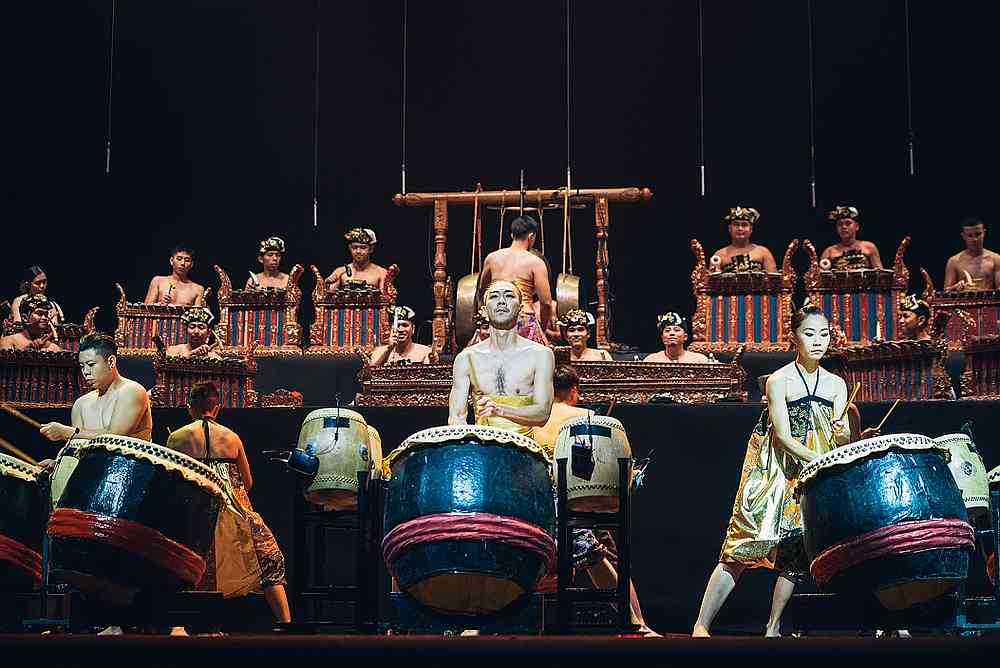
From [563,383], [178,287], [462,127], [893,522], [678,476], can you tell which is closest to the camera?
[893,522]

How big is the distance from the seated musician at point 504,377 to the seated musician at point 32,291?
4832 millimetres

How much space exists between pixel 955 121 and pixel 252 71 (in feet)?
16.8

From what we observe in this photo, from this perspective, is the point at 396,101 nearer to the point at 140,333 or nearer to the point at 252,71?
the point at 252,71

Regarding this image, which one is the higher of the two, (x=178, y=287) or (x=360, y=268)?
(x=360, y=268)

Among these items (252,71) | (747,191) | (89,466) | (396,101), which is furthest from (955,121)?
(89,466)

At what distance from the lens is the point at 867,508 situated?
5.07m

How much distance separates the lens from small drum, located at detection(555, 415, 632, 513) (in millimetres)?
5578

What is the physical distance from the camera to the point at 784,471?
229 inches

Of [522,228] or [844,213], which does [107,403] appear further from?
[844,213]

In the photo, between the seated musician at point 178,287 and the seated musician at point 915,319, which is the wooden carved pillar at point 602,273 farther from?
the seated musician at point 178,287

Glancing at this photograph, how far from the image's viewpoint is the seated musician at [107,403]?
6.23 metres

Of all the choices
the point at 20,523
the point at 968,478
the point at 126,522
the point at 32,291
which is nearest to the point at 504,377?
the point at 126,522

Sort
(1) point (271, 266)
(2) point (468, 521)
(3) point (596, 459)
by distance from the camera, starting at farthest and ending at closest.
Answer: (1) point (271, 266), (3) point (596, 459), (2) point (468, 521)

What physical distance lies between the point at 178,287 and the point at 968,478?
6.18 m
